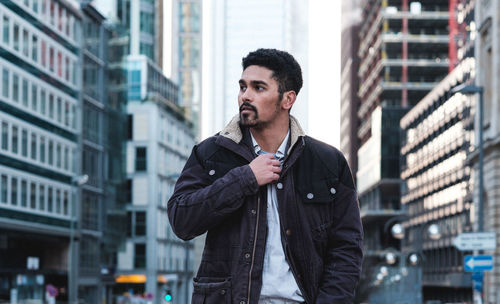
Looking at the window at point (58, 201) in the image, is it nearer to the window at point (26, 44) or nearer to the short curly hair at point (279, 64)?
the window at point (26, 44)

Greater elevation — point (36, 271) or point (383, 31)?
point (383, 31)

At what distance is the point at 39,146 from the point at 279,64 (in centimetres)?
5287

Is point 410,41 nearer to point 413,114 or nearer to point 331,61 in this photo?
point 413,114

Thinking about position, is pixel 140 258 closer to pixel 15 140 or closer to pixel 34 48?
pixel 34 48

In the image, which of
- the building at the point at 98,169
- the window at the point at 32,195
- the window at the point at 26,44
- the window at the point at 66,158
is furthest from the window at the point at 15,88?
the building at the point at 98,169

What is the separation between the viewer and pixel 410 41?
107 m

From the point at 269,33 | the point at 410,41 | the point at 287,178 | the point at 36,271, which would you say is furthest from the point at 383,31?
the point at 287,178

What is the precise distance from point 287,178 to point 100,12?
221 ft

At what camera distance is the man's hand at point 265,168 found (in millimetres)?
3674

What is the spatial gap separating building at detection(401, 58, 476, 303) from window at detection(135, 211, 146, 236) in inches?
947

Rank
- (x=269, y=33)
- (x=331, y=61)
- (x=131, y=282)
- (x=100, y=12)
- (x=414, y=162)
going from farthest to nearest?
1. (x=414, y=162)
2. (x=131, y=282)
3. (x=100, y=12)
4. (x=269, y=33)
5. (x=331, y=61)

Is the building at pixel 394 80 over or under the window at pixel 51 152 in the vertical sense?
over

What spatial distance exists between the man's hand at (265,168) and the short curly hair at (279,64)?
11.3 inches

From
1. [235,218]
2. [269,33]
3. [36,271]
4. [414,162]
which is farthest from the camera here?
[414,162]
